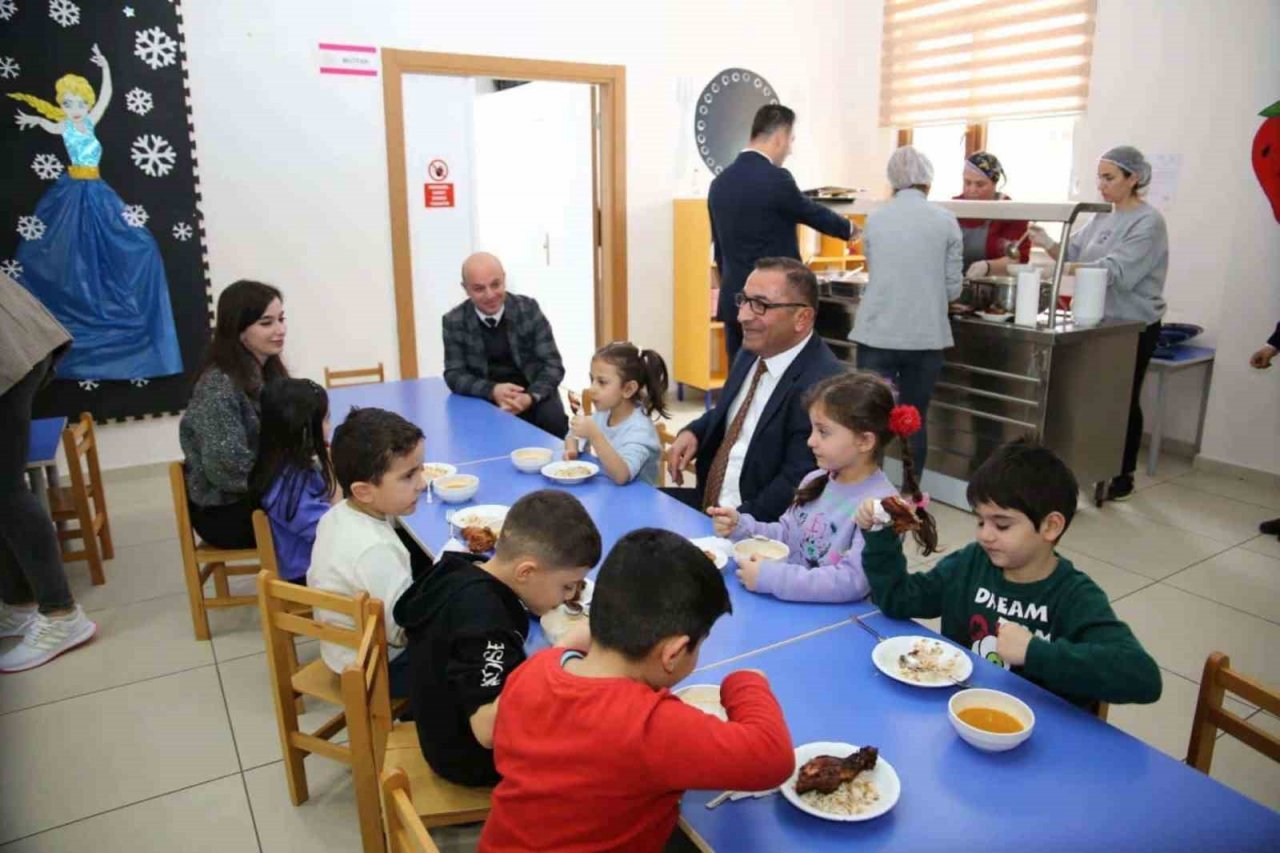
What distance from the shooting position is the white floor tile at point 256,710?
2498mm

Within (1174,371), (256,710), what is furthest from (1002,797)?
(1174,371)

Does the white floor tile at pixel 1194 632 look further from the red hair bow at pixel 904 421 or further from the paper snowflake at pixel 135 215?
the paper snowflake at pixel 135 215

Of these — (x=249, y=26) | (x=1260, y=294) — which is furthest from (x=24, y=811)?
(x=1260, y=294)

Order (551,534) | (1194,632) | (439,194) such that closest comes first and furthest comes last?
(551,534) < (1194,632) < (439,194)

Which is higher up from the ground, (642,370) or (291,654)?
(642,370)

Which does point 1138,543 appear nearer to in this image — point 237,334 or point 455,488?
point 455,488

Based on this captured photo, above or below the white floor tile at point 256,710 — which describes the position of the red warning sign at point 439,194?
above

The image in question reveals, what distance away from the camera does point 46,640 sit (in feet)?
9.76

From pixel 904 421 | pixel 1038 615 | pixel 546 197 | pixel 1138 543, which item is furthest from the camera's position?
pixel 546 197

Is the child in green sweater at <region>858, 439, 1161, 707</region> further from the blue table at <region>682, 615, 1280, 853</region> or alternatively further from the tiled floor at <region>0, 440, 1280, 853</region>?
the tiled floor at <region>0, 440, 1280, 853</region>

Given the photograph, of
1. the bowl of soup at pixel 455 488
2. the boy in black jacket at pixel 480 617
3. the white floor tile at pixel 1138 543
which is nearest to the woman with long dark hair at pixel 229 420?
the bowl of soup at pixel 455 488

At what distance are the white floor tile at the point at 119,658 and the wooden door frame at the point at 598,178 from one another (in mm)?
2351

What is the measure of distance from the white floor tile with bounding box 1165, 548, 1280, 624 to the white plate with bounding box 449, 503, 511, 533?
109 inches

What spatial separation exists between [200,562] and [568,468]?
132 centimetres
